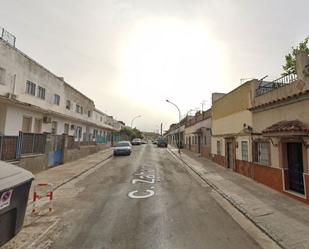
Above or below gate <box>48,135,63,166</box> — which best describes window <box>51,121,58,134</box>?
above

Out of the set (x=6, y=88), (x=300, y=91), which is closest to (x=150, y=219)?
(x=300, y=91)

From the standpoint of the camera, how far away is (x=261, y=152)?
11516mm

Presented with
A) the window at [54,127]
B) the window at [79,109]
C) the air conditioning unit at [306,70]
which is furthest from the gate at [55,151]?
the air conditioning unit at [306,70]

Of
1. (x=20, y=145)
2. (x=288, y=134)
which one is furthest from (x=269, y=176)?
(x=20, y=145)

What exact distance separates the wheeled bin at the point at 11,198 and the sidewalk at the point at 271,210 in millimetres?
5399

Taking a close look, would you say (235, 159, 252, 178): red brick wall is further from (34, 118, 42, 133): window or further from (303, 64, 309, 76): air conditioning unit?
(34, 118, 42, 133): window

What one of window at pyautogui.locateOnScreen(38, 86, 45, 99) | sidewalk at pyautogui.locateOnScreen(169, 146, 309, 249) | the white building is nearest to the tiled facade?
sidewalk at pyautogui.locateOnScreen(169, 146, 309, 249)

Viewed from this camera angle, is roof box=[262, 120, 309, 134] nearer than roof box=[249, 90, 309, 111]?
Yes

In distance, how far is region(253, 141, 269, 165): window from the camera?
11.0 m

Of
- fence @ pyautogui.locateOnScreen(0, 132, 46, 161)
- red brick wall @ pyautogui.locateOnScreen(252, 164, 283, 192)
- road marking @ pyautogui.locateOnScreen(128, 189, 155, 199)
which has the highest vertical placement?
fence @ pyautogui.locateOnScreen(0, 132, 46, 161)

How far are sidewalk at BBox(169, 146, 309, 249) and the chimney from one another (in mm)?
4958

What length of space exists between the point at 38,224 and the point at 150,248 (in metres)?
3.29

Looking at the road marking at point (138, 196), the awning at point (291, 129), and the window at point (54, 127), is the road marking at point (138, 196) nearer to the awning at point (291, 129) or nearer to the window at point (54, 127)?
the awning at point (291, 129)

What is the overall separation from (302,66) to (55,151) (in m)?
16.5
